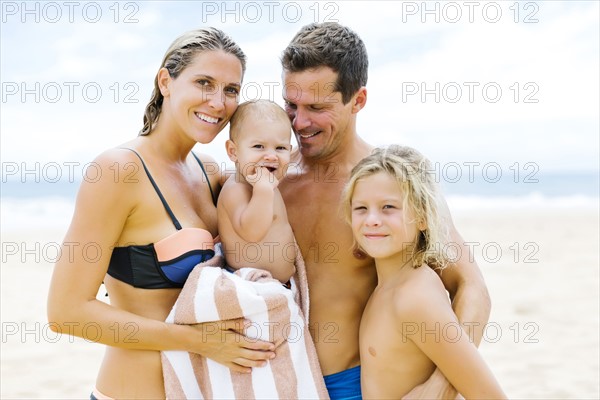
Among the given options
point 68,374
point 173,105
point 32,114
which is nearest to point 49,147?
point 32,114

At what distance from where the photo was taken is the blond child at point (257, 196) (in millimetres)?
2957

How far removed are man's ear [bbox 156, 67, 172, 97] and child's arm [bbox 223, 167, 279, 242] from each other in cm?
56

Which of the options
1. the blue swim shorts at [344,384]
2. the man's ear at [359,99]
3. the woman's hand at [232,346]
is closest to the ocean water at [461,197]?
the man's ear at [359,99]

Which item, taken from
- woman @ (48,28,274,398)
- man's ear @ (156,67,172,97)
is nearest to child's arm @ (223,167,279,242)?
woman @ (48,28,274,398)

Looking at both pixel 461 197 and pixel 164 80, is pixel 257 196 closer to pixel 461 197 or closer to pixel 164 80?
pixel 164 80

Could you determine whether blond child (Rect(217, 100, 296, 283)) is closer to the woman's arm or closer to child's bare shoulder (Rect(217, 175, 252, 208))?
child's bare shoulder (Rect(217, 175, 252, 208))

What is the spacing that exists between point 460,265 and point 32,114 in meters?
27.7

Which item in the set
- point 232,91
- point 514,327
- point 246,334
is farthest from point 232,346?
point 514,327

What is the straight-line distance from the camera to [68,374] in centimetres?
752

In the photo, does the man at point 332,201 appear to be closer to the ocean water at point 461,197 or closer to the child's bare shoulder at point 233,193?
the child's bare shoulder at point 233,193

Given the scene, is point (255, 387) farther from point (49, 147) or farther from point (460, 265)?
point (49, 147)

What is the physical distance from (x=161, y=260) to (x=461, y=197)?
83.8 feet

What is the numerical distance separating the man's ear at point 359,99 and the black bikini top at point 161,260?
110cm

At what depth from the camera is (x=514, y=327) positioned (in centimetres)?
883
